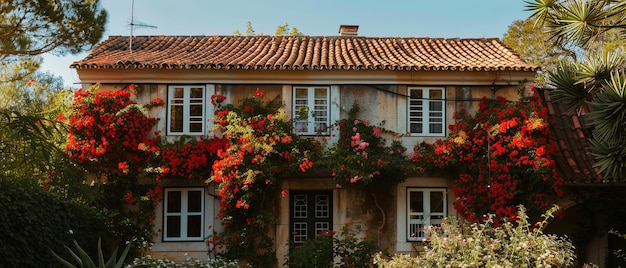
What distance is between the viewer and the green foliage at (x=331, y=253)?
585 inches

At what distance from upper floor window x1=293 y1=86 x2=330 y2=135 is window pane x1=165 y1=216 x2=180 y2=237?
366 cm

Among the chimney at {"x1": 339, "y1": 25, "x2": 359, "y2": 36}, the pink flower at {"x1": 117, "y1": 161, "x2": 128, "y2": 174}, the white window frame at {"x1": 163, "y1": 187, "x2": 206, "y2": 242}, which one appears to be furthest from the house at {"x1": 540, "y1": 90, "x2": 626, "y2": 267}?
the pink flower at {"x1": 117, "y1": 161, "x2": 128, "y2": 174}

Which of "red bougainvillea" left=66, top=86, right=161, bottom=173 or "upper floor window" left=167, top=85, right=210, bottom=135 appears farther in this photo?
"upper floor window" left=167, top=85, right=210, bottom=135

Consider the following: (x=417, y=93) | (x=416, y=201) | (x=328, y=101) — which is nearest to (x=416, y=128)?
(x=417, y=93)

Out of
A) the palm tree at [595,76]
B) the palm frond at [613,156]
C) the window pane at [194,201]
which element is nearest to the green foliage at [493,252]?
the palm frond at [613,156]

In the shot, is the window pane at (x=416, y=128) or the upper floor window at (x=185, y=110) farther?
the window pane at (x=416, y=128)

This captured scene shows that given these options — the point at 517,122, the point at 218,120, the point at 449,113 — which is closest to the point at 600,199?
the point at 517,122

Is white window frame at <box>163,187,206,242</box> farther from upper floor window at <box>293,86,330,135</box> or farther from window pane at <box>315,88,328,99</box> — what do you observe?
window pane at <box>315,88,328,99</box>

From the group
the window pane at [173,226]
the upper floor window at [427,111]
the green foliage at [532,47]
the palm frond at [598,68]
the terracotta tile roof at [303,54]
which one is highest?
the green foliage at [532,47]

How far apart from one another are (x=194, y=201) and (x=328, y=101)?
161 inches

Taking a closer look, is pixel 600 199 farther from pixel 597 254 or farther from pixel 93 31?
pixel 93 31

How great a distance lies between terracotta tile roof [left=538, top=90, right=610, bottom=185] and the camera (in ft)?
53.9

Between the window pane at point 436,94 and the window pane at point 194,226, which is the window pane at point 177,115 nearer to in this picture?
the window pane at point 194,226

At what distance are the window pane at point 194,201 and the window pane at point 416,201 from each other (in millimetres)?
5183
